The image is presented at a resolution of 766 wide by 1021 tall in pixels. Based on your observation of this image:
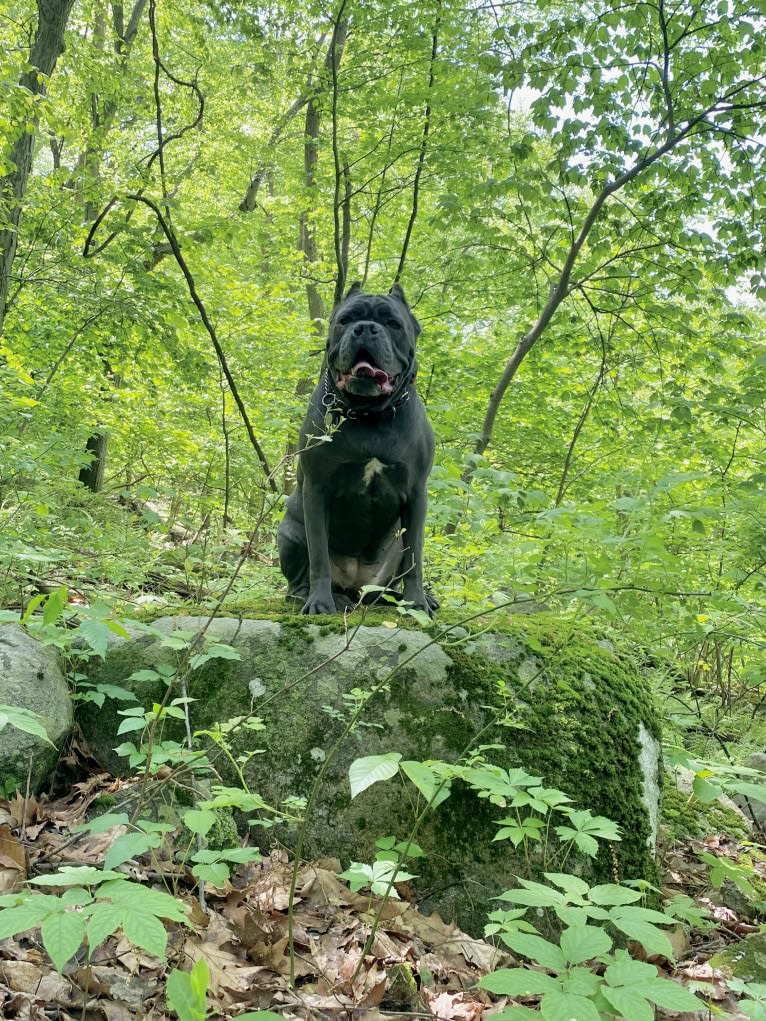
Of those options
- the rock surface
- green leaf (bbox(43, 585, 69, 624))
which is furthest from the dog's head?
green leaf (bbox(43, 585, 69, 624))

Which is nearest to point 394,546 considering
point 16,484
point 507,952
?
point 507,952

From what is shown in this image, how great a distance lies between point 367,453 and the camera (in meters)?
4.11

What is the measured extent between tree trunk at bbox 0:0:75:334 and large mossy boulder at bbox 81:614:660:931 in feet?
17.4

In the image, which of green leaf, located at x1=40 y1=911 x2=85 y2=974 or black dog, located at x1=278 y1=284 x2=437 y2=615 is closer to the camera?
green leaf, located at x1=40 y1=911 x2=85 y2=974

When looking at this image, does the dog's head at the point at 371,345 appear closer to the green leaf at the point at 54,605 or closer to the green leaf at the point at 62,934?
the green leaf at the point at 54,605

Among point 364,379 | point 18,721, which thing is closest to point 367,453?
point 364,379

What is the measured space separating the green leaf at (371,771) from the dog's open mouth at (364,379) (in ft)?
7.78

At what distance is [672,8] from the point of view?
7.14 m

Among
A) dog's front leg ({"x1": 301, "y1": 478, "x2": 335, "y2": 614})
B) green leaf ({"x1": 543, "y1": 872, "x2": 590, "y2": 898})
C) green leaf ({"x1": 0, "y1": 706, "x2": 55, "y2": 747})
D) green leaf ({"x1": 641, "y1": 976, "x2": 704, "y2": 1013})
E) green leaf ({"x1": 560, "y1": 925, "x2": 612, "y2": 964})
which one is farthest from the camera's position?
dog's front leg ({"x1": 301, "y1": 478, "x2": 335, "y2": 614})

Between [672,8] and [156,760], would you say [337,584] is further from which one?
[672,8]

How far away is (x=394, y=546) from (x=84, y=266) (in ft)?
17.8

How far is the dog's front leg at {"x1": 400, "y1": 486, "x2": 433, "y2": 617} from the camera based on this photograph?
4.32m

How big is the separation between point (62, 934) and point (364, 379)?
2.95 meters

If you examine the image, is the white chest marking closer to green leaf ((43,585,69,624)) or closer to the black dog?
the black dog
